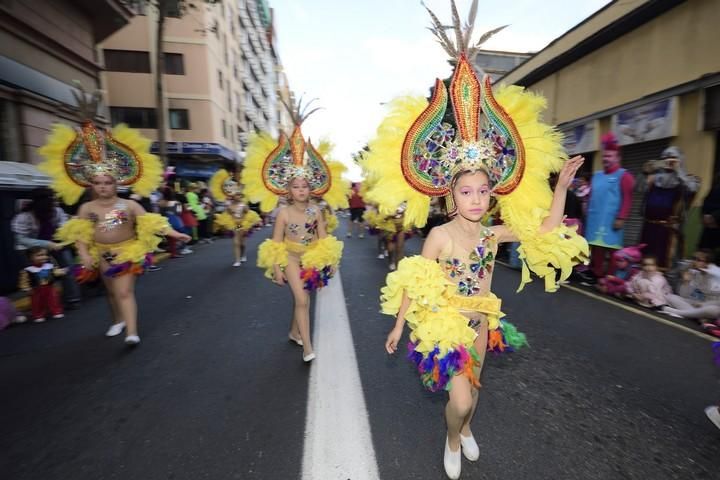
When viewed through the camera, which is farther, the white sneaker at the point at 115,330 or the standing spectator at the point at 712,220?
the standing spectator at the point at 712,220

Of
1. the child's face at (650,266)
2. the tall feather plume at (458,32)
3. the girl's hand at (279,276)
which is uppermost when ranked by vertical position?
the tall feather plume at (458,32)

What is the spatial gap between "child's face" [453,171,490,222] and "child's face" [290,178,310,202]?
221 cm

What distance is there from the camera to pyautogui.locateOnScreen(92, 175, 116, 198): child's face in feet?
14.3

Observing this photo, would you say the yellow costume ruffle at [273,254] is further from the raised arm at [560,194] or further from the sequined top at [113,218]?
the raised arm at [560,194]

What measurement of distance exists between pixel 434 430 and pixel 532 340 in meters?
2.05

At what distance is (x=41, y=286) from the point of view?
545 centimetres

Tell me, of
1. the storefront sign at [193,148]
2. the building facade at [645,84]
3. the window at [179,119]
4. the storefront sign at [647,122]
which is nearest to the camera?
the building facade at [645,84]

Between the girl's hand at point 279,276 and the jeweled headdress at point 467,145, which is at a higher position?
the jeweled headdress at point 467,145

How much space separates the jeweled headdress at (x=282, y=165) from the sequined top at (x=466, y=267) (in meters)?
2.34

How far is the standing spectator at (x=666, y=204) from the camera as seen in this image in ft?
19.7

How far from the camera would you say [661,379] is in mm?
3262

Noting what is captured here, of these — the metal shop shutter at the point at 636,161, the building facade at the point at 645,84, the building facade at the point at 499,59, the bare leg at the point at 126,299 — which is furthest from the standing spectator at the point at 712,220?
the building facade at the point at 499,59

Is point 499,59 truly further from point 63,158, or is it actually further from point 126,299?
point 126,299

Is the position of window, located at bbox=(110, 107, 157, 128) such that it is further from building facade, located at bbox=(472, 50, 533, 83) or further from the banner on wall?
the banner on wall
